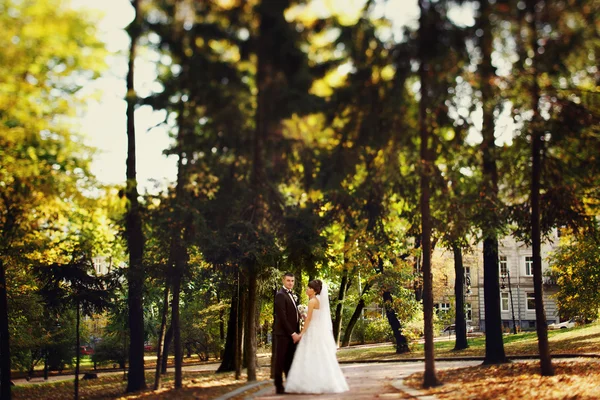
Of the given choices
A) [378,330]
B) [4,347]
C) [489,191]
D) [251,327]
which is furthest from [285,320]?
[378,330]

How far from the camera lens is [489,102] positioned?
43.5 feet

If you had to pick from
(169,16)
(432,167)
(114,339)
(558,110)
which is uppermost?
(169,16)

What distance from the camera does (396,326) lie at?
32.6 metres

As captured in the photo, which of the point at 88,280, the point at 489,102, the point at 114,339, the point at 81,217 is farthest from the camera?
the point at 114,339

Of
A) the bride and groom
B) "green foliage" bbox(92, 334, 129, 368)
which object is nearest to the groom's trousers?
the bride and groom

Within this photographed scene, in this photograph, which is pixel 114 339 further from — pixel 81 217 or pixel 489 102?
pixel 489 102

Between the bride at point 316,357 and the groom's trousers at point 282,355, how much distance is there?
0.20m

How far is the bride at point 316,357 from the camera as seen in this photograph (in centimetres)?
1288

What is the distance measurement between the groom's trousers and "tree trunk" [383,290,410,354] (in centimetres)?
1850

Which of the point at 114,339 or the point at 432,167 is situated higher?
the point at 432,167

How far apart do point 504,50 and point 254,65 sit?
422cm

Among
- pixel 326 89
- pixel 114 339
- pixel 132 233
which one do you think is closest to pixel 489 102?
pixel 326 89

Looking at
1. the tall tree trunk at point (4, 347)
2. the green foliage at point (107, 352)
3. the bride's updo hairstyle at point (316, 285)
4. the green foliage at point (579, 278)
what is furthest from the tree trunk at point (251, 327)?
the green foliage at point (107, 352)

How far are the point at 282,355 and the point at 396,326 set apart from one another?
2013 cm
